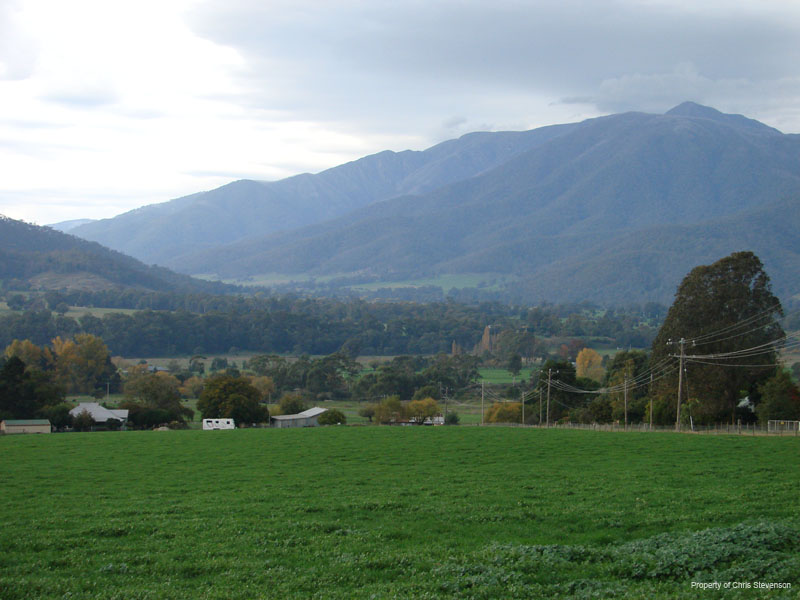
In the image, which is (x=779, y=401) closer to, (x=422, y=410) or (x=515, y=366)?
(x=422, y=410)

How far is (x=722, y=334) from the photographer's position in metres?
46.7

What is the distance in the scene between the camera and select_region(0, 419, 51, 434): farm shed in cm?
5088

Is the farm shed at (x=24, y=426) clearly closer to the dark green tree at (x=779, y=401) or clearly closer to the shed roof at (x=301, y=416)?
the shed roof at (x=301, y=416)

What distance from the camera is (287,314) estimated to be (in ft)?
512

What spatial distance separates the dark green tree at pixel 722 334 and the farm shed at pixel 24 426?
37715mm

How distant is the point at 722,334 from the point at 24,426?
42687 millimetres

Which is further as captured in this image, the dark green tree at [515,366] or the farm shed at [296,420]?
the dark green tree at [515,366]

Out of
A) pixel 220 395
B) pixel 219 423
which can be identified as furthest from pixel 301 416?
pixel 219 423

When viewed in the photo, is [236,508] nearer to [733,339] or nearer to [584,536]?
[584,536]

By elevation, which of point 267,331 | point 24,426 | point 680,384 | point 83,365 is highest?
point 267,331

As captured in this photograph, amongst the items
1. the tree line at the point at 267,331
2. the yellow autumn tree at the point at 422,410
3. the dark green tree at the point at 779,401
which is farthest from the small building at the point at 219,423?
the tree line at the point at 267,331

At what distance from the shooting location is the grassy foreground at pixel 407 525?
10.7 m

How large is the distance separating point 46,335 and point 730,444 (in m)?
123

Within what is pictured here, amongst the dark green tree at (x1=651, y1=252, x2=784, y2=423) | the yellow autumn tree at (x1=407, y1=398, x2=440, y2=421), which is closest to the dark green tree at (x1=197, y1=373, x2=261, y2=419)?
the yellow autumn tree at (x1=407, y1=398, x2=440, y2=421)
